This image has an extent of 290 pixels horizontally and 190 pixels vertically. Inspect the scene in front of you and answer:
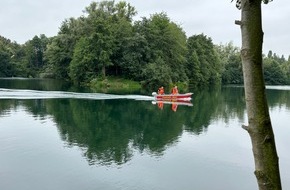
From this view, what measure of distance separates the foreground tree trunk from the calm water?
9.50m

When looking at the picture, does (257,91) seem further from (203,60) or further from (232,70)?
(232,70)

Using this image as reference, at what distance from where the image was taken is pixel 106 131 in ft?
66.0

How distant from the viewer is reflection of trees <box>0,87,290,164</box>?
16141 millimetres

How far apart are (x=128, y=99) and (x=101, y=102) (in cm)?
337

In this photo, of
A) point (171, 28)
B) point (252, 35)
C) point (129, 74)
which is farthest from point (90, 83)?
point (252, 35)

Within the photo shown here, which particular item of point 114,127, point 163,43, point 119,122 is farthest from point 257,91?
point 163,43

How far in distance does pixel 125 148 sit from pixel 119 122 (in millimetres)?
7291

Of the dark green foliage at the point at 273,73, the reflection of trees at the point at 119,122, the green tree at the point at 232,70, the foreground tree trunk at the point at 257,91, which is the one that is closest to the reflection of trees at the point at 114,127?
the reflection of trees at the point at 119,122

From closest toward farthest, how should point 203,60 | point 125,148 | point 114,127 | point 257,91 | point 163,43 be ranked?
point 257,91, point 125,148, point 114,127, point 163,43, point 203,60

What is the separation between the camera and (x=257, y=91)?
171cm

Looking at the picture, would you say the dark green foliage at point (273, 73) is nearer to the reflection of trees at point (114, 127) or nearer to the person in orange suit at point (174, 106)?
the person in orange suit at point (174, 106)

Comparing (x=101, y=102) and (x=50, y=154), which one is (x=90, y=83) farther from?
(x=50, y=154)

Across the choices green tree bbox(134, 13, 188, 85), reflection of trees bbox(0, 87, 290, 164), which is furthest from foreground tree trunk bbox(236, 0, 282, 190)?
green tree bbox(134, 13, 188, 85)

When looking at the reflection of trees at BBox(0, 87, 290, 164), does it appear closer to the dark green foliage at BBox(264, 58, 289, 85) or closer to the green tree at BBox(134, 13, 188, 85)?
the green tree at BBox(134, 13, 188, 85)
